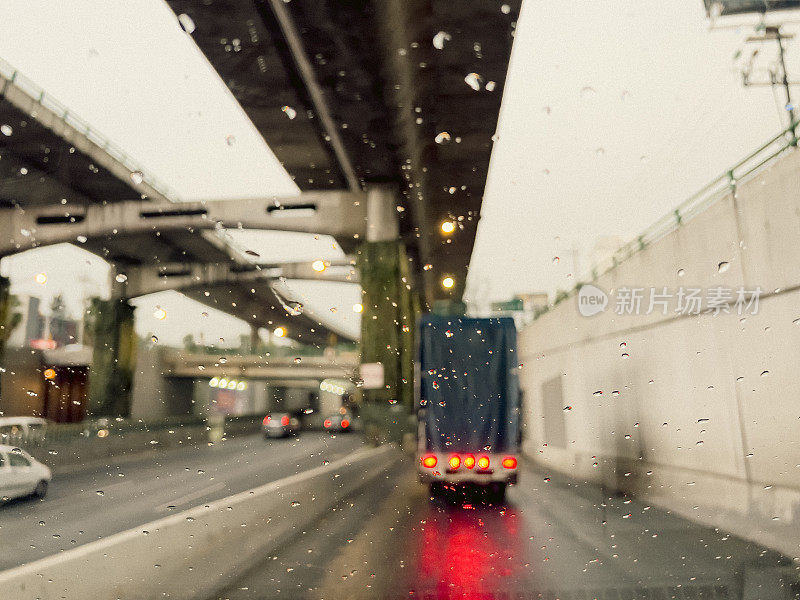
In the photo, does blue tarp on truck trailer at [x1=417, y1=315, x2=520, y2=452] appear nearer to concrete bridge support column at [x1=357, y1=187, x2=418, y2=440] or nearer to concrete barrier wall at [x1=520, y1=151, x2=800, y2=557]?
concrete barrier wall at [x1=520, y1=151, x2=800, y2=557]

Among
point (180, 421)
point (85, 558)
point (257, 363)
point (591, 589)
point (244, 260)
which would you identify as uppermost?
point (244, 260)

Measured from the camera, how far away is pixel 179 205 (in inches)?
809

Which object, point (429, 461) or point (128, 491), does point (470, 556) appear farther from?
point (128, 491)

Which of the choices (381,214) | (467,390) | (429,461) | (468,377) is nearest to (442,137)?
(381,214)

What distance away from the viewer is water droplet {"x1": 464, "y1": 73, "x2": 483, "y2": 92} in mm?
14230

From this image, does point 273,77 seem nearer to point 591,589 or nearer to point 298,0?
point 298,0

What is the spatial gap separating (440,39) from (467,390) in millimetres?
7587

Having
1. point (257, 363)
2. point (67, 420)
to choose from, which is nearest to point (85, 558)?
point (67, 420)

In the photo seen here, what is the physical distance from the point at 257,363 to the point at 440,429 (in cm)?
502

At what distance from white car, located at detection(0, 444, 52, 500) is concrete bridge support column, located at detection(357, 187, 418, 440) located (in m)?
17.5

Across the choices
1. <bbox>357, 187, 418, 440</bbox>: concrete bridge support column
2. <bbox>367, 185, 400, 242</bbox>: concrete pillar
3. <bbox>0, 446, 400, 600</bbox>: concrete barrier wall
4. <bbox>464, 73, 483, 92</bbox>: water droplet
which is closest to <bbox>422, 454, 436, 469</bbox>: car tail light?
<bbox>0, 446, 400, 600</bbox>: concrete barrier wall

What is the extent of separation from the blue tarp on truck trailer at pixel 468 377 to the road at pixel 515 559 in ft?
5.51

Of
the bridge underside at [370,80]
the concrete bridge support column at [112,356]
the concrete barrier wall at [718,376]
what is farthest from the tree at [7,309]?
the concrete barrier wall at [718,376]

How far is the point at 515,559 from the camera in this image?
19.6ft
